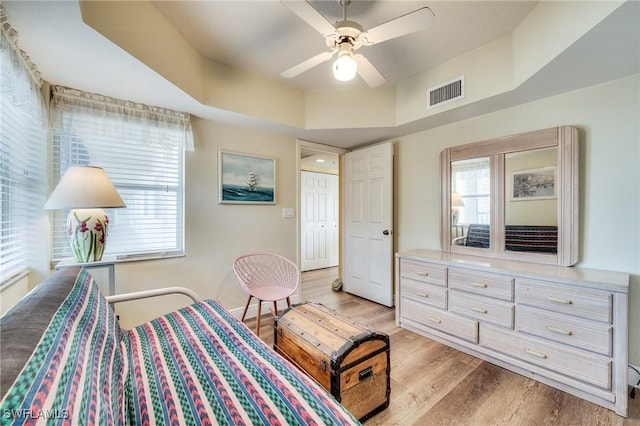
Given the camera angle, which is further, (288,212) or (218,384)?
(288,212)

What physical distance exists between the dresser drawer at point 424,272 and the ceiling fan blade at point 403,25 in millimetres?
1785

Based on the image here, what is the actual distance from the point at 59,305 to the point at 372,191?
9.49 ft

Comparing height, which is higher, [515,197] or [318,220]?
[515,197]

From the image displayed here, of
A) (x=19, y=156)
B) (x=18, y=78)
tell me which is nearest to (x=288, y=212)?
(x=19, y=156)

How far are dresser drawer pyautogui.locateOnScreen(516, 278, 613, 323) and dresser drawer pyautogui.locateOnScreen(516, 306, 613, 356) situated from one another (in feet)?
0.13

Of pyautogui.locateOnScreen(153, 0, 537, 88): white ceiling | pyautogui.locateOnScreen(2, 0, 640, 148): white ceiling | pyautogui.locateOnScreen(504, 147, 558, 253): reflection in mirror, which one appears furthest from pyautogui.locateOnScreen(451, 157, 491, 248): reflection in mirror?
pyautogui.locateOnScreen(153, 0, 537, 88): white ceiling

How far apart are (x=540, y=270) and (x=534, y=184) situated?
721 millimetres

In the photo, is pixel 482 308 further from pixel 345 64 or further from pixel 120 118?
pixel 120 118

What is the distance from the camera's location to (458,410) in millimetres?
1530

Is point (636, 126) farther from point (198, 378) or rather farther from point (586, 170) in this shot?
point (198, 378)

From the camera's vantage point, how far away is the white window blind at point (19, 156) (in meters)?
1.33

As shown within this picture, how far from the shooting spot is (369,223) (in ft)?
10.9

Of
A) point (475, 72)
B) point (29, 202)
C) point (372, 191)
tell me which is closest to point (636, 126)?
point (475, 72)

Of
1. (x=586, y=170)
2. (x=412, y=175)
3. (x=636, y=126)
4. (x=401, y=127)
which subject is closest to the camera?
(x=636, y=126)
